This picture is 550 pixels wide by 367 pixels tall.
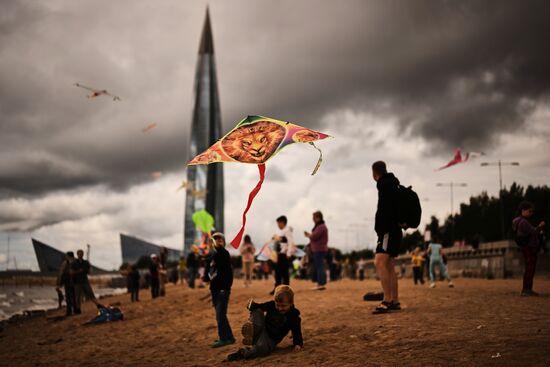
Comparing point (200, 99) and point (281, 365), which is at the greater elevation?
point (200, 99)

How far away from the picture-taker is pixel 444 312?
963 cm

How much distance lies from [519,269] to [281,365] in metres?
29.1

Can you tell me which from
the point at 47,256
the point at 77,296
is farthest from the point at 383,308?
the point at 47,256

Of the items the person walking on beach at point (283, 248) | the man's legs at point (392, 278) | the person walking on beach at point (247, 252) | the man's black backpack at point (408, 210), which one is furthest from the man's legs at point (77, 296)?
the man's black backpack at point (408, 210)

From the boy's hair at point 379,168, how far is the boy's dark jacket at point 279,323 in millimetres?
2922

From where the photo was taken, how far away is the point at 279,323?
767 centimetres

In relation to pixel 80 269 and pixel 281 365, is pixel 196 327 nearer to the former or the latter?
pixel 281 365

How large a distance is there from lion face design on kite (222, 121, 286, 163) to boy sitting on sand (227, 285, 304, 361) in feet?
5.99

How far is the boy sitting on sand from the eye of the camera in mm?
7500

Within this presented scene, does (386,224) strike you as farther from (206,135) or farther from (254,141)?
(206,135)

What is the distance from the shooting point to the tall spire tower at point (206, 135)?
174500mm

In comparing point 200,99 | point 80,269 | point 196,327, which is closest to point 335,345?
point 196,327

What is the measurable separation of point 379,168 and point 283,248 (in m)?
5.80

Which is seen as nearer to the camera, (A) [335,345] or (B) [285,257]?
(A) [335,345]
